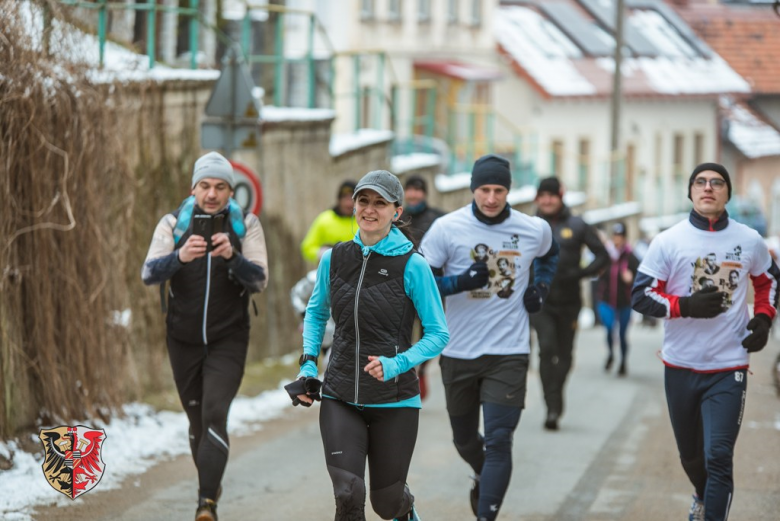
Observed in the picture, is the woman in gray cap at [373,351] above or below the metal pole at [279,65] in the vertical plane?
below

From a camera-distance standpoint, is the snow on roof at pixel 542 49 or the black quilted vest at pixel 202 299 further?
the snow on roof at pixel 542 49

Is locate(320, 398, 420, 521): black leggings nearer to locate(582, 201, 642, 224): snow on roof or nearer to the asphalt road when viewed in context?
the asphalt road

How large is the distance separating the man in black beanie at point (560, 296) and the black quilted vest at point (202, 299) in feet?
15.2

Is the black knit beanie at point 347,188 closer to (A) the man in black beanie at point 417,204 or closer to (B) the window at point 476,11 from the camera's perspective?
(A) the man in black beanie at point 417,204

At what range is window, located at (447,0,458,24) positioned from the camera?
4400 centimetres

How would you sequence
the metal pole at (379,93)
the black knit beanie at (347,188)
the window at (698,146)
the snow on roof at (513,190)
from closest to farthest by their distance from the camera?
the black knit beanie at (347,188), the metal pole at (379,93), the snow on roof at (513,190), the window at (698,146)

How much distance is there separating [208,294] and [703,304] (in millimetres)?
2569

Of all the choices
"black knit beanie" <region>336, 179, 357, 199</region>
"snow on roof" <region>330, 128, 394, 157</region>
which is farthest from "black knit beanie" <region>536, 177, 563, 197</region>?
"snow on roof" <region>330, 128, 394, 157</region>

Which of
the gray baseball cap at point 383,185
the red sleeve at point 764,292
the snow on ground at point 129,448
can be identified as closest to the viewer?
the gray baseball cap at point 383,185

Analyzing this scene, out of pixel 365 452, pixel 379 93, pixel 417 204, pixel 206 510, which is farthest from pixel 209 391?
pixel 379 93

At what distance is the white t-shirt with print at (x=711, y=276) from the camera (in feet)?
24.6

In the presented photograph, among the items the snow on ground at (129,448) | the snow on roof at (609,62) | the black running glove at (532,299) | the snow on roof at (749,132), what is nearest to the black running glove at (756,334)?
the black running glove at (532,299)

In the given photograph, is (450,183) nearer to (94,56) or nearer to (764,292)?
(94,56)
